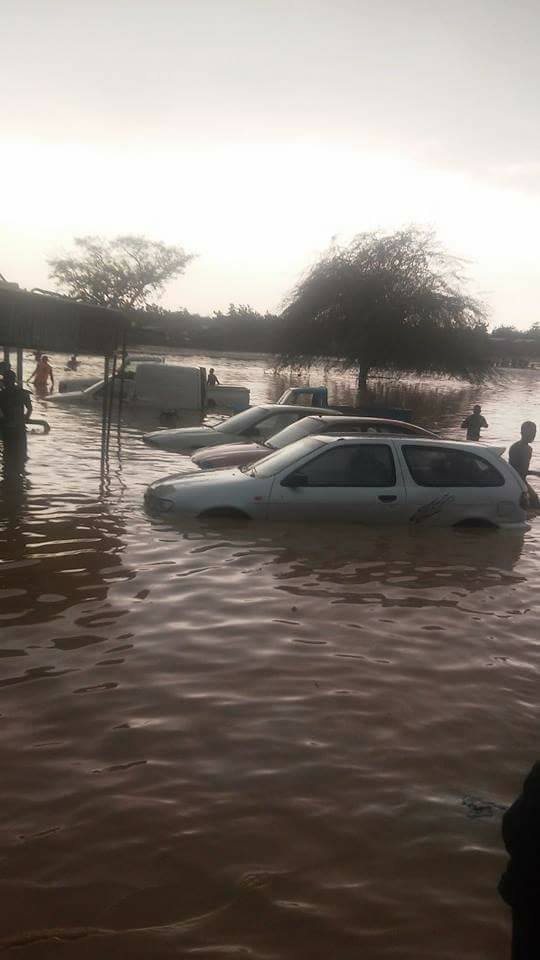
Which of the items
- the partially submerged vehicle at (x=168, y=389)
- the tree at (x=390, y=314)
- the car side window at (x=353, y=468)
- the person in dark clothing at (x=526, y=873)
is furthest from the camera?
the tree at (x=390, y=314)

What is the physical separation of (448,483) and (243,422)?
503cm

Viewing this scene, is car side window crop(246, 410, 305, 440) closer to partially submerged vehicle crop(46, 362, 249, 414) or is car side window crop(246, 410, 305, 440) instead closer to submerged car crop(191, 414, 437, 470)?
submerged car crop(191, 414, 437, 470)

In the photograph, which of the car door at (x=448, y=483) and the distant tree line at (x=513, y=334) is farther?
the distant tree line at (x=513, y=334)

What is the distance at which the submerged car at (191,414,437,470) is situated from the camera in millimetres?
10695

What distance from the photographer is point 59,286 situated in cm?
9219

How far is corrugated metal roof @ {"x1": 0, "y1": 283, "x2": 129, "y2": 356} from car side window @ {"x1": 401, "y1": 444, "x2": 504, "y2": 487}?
5.73m

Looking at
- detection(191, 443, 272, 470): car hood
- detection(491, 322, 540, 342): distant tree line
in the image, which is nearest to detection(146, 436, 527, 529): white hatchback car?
detection(191, 443, 272, 470): car hood

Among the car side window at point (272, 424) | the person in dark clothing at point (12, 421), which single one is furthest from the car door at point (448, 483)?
the person in dark clothing at point (12, 421)

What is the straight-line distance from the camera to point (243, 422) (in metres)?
13.1

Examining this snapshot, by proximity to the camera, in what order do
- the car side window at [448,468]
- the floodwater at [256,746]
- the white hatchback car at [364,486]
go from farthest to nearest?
the car side window at [448,468] → the white hatchback car at [364,486] → the floodwater at [256,746]

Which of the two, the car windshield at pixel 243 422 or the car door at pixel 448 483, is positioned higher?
the car windshield at pixel 243 422

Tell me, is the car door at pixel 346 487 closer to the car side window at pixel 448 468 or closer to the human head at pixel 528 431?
the car side window at pixel 448 468

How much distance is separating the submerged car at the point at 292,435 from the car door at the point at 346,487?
1.73 metres

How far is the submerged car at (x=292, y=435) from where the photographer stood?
35.1ft
